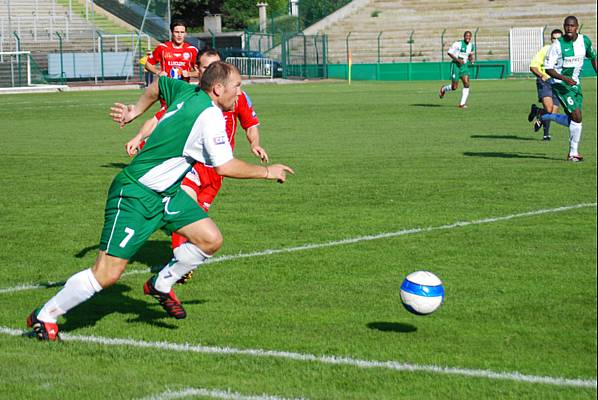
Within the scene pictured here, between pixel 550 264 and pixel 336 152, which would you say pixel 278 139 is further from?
pixel 550 264

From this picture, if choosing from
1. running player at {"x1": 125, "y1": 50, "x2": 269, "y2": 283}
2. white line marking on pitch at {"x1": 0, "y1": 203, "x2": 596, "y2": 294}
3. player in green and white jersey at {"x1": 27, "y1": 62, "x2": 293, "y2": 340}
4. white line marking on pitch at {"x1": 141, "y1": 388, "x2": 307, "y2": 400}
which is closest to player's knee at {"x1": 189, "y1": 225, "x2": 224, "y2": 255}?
player in green and white jersey at {"x1": 27, "y1": 62, "x2": 293, "y2": 340}

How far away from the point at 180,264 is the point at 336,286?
5.11 ft

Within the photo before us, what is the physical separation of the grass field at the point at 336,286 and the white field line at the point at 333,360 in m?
0.02

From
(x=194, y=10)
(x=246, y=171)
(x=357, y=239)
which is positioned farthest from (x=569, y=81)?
(x=194, y=10)

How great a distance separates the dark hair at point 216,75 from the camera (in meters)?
6.91

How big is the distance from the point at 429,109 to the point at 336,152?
12616 millimetres

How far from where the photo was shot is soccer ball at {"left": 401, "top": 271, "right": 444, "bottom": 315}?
671cm

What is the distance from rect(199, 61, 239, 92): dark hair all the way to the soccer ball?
1.81 m

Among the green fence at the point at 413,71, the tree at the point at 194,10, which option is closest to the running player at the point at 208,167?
the green fence at the point at 413,71

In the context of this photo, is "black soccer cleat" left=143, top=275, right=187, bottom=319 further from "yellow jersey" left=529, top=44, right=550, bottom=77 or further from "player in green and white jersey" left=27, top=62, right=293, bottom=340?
"yellow jersey" left=529, top=44, right=550, bottom=77

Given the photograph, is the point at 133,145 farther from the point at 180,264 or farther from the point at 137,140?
the point at 180,264

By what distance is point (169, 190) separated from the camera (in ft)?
22.5

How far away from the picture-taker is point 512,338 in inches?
256

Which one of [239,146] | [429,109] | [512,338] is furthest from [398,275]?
[429,109]
